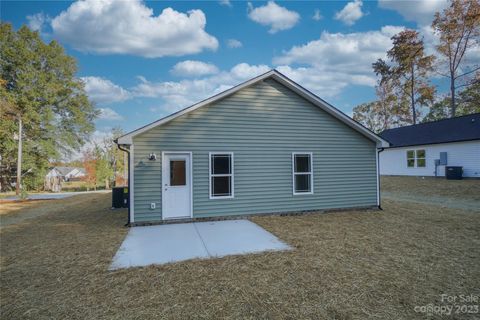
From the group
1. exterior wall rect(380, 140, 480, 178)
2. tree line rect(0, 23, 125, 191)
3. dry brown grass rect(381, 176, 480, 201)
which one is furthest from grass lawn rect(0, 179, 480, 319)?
tree line rect(0, 23, 125, 191)

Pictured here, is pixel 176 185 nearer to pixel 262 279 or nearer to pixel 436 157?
pixel 262 279

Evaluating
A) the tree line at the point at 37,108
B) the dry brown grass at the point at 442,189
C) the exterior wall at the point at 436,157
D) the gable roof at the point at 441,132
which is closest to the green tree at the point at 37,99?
the tree line at the point at 37,108

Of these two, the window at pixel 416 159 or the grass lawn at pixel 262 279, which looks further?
the window at pixel 416 159


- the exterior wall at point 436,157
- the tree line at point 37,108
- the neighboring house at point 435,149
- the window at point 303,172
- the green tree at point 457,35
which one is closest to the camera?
the window at point 303,172

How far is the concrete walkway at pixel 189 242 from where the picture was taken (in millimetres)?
4715

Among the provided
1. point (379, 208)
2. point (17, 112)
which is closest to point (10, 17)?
point (17, 112)

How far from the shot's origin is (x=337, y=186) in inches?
356

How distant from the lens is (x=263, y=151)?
27.4 feet

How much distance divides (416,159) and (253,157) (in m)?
18.0

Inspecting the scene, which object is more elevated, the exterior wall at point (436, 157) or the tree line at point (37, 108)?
the tree line at point (37, 108)

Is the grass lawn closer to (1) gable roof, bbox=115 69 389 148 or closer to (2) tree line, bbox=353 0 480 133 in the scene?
(1) gable roof, bbox=115 69 389 148

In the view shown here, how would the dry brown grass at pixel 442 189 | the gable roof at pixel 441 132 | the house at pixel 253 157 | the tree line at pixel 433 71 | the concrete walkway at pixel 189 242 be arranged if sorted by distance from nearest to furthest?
the concrete walkway at pixel 189 242 < the house at pixel 253 157 < the dry brown grass at pixel 442 189 < the gable roof at pixel 441 132 < the tree line at pixel 433 71

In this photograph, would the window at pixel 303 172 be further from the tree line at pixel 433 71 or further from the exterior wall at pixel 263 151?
the tree line at pixel 433 71

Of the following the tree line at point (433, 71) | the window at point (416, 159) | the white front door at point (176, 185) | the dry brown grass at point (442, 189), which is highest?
the tree line at point (433, 71)
